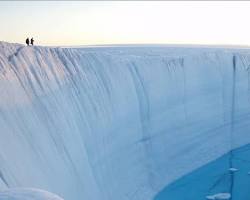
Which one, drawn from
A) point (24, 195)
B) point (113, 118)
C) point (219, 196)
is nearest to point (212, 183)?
point (219, 196)

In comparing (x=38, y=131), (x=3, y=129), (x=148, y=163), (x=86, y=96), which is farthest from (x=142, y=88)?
(x=3, y=129)

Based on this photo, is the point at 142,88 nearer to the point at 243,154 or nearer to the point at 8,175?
the point at 243,154

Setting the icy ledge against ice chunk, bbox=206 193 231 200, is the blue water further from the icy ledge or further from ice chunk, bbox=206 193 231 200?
the icy ledge

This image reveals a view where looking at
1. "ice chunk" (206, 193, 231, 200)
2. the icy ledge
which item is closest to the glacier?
the icy ledge

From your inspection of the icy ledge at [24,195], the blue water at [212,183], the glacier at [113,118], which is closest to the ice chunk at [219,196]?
the blue water at [212,183]

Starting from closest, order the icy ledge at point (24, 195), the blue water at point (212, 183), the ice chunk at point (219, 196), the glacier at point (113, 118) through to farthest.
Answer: the icy ledge at point (24, 195), the glacier at point (113, 118), the ice chunk at point (219, 196), the blue water at point (212, 183)

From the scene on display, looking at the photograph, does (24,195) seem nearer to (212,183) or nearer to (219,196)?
(219,196)

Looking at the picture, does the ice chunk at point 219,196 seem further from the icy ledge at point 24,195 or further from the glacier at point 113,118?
the icy ledge at point 24,195
